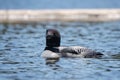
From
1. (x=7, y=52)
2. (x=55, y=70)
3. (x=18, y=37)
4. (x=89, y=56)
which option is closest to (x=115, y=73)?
(x=55, y=70)

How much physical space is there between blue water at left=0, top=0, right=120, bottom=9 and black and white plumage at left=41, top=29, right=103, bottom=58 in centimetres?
6027

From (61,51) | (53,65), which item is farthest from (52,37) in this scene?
(53,65)

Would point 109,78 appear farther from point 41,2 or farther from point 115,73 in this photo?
point 41,2

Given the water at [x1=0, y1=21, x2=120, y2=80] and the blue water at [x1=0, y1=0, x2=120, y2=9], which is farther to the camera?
the blue water at [x1=0, y1=0, x2=120, y2=9]

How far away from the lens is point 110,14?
190 feet

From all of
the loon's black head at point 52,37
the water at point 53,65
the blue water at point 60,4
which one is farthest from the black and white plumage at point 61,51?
the blue water at point 60,4

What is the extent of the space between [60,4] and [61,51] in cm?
6659

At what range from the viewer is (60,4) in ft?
291

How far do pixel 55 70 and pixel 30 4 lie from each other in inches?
2778

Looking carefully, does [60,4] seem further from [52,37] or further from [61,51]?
[61,51]

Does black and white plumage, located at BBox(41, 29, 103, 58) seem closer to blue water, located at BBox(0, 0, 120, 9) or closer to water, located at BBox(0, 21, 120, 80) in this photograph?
water, located at BBox(0, 21, 120, 80)

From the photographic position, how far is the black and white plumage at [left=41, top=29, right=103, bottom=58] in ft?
71.7

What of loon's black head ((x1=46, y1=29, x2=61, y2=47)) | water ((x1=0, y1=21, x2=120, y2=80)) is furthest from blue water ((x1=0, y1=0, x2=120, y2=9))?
loon's black head ((x1=46, y1=29, x2=61, y2=47))

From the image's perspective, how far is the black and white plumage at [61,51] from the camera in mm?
21844
